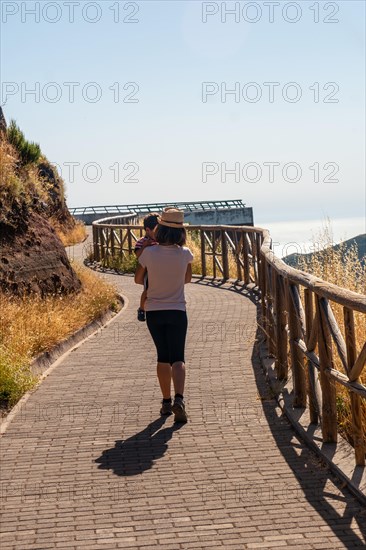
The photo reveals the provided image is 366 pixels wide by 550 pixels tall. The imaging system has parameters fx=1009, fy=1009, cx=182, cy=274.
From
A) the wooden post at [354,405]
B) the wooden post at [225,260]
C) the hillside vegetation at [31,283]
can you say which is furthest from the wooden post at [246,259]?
the wooden post at [354,405]

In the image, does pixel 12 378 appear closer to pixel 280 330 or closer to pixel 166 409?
pixel 166 409

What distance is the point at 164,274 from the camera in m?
9.54

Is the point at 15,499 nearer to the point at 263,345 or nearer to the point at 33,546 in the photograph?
the point at 33,546

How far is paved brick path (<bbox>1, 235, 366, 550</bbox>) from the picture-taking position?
6453 mm

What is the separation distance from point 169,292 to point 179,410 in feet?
3.66

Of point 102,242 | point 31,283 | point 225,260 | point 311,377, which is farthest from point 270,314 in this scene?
point 102,242

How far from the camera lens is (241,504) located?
700 centimetres

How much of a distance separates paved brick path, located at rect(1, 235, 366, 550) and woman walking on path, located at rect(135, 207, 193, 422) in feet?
1.69

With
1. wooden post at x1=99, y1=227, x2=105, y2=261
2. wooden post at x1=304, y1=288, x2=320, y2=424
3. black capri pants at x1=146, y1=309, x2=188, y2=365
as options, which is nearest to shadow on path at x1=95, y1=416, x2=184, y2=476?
black capri pants at x1=146, y1=309, x2=188, y2=365

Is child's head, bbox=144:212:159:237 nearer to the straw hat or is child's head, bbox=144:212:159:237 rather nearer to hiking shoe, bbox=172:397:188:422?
the straw hat

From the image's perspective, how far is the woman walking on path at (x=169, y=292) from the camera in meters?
9.53

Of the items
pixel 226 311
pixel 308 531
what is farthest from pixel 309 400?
pixel 226 311

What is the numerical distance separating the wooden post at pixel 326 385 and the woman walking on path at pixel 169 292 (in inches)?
67.9

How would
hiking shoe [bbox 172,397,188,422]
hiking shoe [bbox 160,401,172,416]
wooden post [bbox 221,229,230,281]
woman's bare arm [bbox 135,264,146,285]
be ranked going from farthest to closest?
wooden post [bbox 221,229,230,281] < hiking shoe [bbox 160,401,172,416] < woman's bare arm [bbox 135,264,146,285] < hiking shoe [bbox 172,397,188,422]
